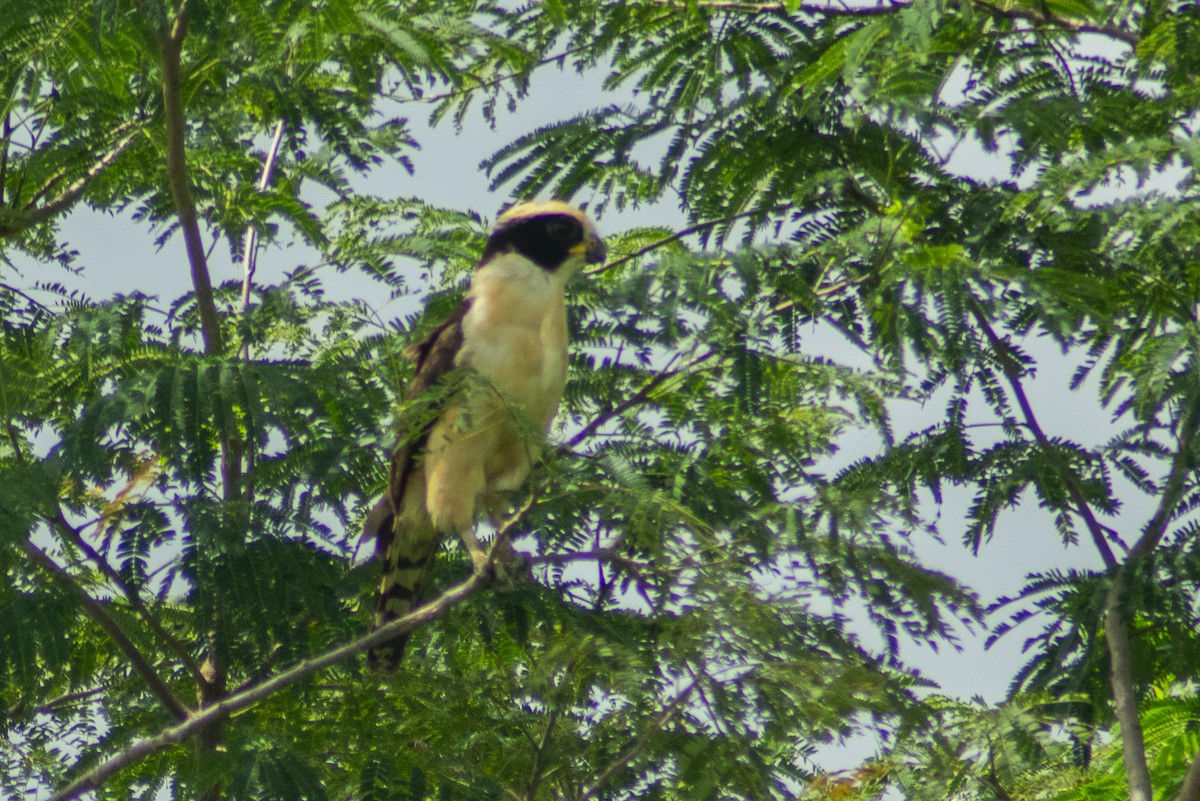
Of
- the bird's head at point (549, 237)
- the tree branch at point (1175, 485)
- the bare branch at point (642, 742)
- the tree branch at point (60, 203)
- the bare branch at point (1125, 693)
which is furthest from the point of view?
the bird's head at point (549, 237)

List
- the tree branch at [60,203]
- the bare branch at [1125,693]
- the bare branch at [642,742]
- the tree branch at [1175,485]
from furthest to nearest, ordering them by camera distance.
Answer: the tree branch at [60,203]
the tree branch at [1175,485]
the bare branch at [1125,693]
the bare branch at [642,742]

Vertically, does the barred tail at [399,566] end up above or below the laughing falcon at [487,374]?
below

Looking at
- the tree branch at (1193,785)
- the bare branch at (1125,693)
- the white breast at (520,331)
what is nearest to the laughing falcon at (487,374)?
the white breast at (520,331)

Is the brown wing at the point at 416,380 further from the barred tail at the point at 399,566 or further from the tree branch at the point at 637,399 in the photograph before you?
the tree branch at the point at 637,399

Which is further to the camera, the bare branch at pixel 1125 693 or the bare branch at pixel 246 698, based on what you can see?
the bare branch at pixel 1125 693

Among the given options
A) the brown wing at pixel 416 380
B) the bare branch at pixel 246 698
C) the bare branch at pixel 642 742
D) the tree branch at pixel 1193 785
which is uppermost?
the brown wing at pixel 416 380

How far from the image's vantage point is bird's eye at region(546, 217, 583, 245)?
490cm

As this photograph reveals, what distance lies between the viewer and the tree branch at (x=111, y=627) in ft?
12.4

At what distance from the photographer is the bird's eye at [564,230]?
4.90 metres

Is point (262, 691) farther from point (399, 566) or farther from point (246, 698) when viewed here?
point (399, 566)

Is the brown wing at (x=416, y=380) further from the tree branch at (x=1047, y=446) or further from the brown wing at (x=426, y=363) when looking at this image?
the tree branch at (x=1047, y=446)

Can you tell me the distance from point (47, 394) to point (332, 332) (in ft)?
2.88

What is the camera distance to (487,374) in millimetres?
4434

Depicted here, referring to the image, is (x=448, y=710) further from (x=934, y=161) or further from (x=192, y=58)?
(x=192, y=58)
